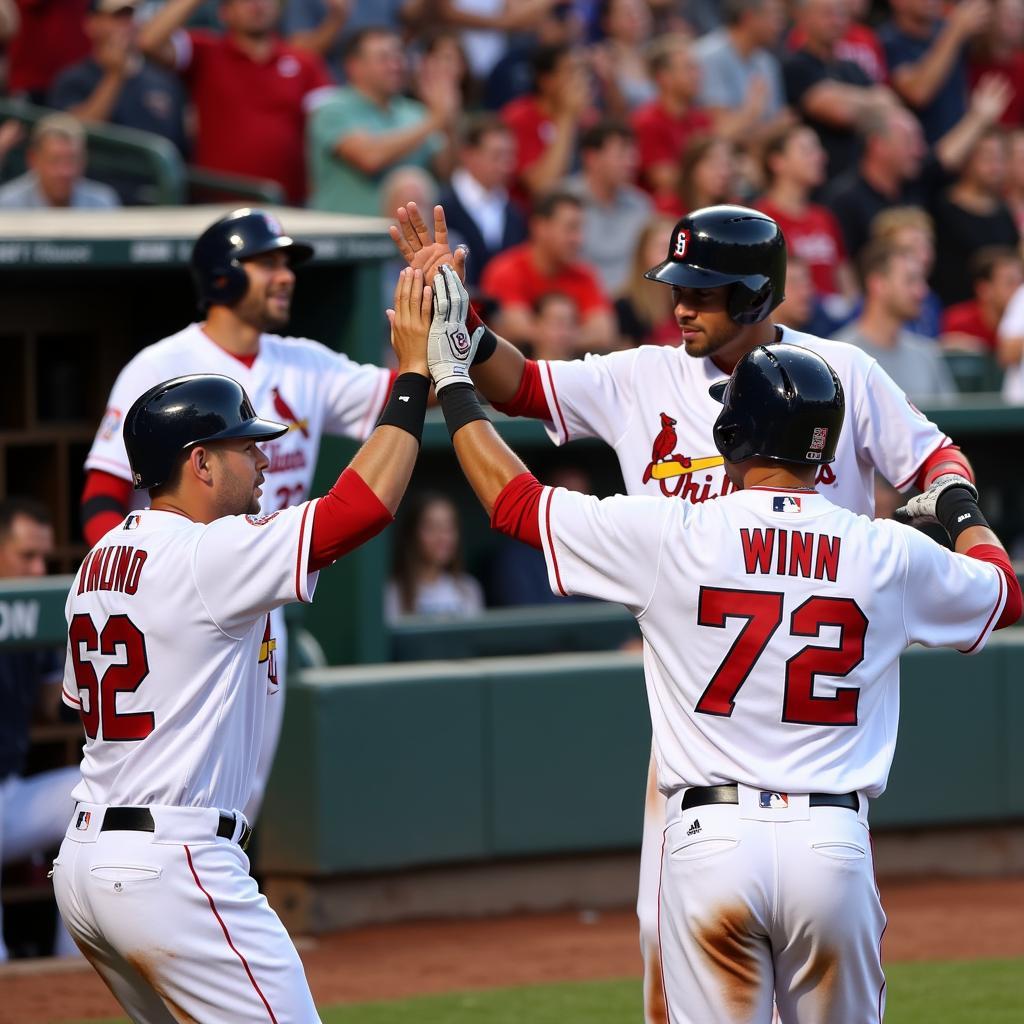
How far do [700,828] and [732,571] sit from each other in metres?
0.49

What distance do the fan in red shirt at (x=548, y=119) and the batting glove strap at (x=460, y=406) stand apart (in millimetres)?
Answer: 6768

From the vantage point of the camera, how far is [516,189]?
11.0m

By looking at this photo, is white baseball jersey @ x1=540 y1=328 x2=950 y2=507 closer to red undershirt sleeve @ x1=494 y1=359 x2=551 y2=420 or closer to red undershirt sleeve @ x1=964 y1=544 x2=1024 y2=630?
red undershirt sleeve @ x1=494 y1=359 x2=551 y2=420

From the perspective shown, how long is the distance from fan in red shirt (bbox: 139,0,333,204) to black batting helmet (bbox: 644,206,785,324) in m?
5.97

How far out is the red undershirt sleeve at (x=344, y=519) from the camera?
→ 3.78m

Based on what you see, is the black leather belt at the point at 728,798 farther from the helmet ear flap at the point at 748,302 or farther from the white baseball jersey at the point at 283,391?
the white baseball jersey at the point at 283,391

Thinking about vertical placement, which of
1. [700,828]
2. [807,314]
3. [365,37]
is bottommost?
[700,828]

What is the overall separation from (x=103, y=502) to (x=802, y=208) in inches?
240

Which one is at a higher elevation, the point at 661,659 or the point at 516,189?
the point at 516,189

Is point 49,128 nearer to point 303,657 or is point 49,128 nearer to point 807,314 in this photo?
point 303,657

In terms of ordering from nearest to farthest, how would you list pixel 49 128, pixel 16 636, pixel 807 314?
pixel 16 636, pixel 49 128, pixel 807 314

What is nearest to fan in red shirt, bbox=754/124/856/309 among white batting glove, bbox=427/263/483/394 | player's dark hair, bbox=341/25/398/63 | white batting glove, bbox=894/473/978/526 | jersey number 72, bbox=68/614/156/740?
player's dark hair, bbox=341/25/398/63

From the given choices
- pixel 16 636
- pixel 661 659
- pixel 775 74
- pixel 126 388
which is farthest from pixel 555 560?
pixel 775 74

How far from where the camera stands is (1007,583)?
396cm
